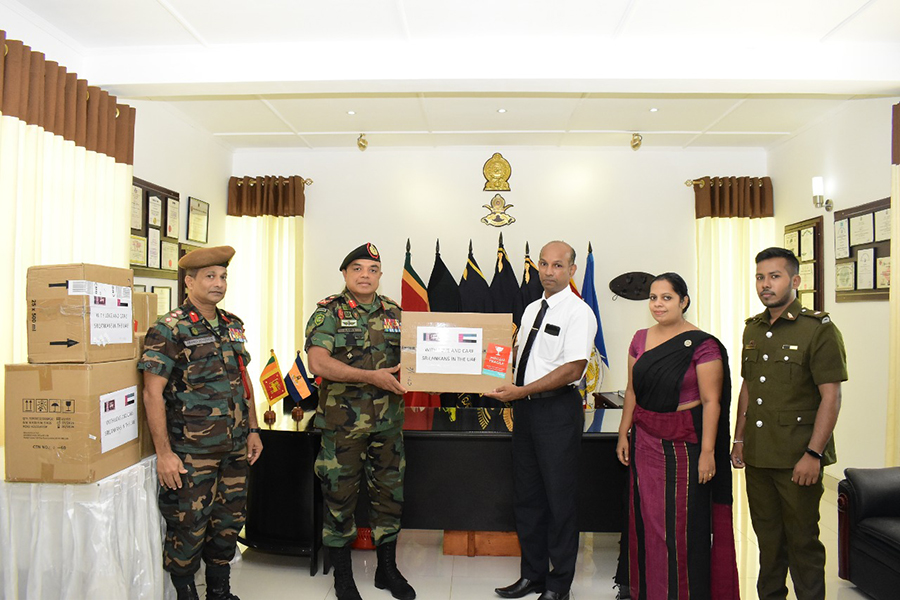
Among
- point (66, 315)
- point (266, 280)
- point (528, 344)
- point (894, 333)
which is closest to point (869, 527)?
point (894, 333)

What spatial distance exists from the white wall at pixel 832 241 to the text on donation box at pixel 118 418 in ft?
14.0

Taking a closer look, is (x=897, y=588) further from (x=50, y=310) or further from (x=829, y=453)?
(x=50, y=310)

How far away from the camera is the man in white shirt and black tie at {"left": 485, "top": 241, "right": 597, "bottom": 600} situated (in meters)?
2.42

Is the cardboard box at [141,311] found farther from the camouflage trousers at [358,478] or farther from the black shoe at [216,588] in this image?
the black shoe at [216,588]

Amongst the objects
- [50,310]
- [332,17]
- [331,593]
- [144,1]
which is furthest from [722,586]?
[144,1]

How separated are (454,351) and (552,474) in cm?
69

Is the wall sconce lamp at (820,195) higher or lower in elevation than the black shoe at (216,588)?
higher

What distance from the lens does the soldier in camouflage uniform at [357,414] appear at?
8.27 ft

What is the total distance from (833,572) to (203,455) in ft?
10.1

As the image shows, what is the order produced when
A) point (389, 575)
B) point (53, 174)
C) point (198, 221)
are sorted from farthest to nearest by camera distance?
point (198, 221)
point (53, 174)
point (389, 575)

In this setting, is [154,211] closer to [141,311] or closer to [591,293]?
[141,311]

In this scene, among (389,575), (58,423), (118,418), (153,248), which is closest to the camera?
(58,423)

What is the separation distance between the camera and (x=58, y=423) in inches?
78.2

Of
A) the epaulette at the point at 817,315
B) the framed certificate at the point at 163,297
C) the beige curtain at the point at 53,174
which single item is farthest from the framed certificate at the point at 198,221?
the epaulette at the point at 817,315
